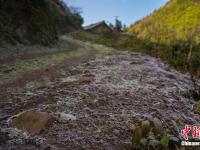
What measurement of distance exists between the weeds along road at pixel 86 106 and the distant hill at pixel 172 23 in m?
7.25

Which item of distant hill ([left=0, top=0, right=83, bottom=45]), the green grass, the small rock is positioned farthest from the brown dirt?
distant hill ([left=0, top=0, right=83, bottom=45])

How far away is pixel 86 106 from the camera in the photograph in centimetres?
405

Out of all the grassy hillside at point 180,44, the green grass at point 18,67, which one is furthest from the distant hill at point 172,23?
the green grass at point 18,67

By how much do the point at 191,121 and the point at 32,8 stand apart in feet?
36.4

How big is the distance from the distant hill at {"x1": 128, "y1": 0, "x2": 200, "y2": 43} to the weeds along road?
7249 millimetres

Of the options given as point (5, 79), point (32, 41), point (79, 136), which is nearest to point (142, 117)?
point (79, 136)

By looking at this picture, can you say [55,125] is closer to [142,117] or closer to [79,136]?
[79,136]

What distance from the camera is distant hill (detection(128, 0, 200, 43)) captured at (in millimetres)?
13344

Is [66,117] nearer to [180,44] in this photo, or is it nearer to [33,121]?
[33,121]

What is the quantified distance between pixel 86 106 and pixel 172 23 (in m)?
15.9

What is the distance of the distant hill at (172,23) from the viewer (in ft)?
43.8

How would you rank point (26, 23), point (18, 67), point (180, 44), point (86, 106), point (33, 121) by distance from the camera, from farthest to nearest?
point (26, 23) < point (180, 44) < point (18, 67) < point (86, 106) < point (33, 121)

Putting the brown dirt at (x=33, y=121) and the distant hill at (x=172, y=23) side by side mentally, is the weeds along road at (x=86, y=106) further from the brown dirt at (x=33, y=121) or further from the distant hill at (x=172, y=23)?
the distant hill at (x=172, y=23)

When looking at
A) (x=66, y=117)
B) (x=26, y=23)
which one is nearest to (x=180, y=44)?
(x=26, y=23)
